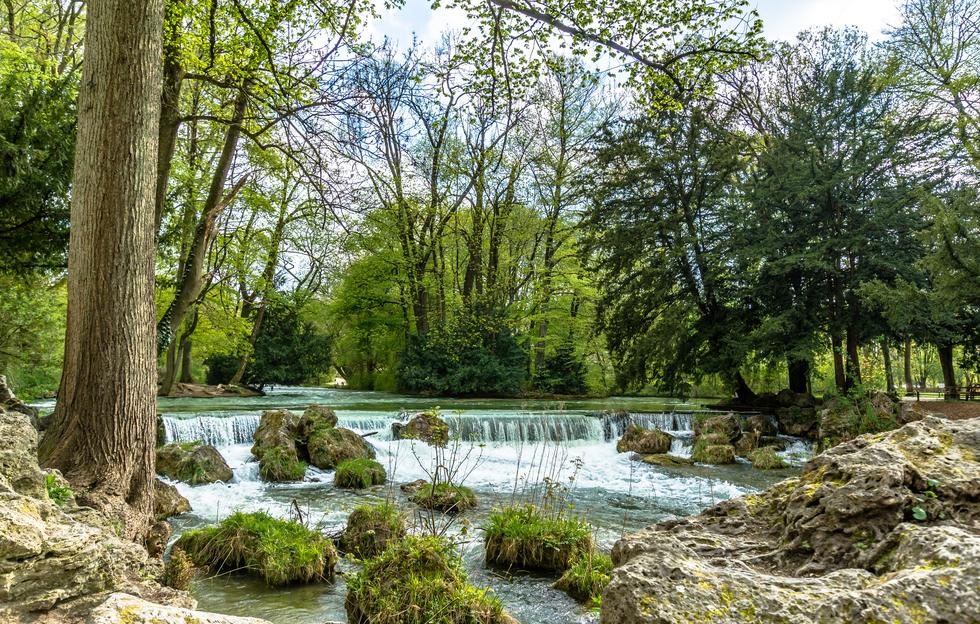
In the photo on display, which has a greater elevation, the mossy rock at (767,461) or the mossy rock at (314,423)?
the mossy rock at (314,423)

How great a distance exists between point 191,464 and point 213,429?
3.11 metres

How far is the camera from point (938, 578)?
1513mm

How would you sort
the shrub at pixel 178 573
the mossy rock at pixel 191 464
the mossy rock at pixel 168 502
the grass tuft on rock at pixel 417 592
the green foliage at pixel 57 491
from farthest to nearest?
the mossy rock at pixel 191 464 → the mossy rock at pixel 168 502 → the shrub at pixel 178 573 → the grass tuft on rock at pixel 417 592 → the green foliage at pixel 57 491

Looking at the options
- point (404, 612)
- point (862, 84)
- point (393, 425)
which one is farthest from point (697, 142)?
point (404, 612)

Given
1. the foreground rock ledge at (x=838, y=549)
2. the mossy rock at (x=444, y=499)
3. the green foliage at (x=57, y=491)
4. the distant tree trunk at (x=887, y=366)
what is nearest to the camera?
the foreground rock ledge at (x=838, y=549)

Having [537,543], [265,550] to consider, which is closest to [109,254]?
[265,550]

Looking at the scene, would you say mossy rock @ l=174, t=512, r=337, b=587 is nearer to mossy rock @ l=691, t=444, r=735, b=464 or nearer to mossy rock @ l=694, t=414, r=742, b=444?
mossy rock @ l=691, t=444, r=735, b=464

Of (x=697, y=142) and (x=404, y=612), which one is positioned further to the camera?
(x=697, y=142)

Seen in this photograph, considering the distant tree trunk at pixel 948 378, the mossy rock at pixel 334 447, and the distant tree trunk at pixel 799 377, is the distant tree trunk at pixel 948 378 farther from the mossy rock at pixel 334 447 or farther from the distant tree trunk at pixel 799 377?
the mossy rock at pixel 334 447

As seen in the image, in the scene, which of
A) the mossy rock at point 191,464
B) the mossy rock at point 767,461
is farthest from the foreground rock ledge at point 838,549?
the mossy rock at point 767,461

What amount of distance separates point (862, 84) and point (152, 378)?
19.3m

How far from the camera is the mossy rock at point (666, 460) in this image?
39.3ft

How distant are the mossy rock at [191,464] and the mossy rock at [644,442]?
333 inches

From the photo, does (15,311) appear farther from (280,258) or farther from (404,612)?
(404,612)
